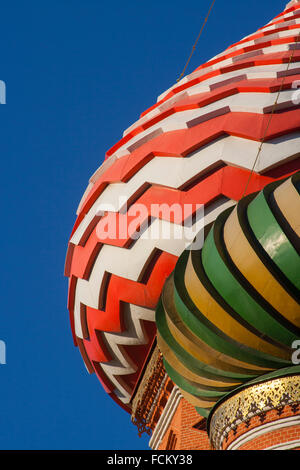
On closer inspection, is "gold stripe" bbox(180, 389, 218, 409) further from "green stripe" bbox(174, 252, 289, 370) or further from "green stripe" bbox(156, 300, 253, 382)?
"green stripe" bbox(174, 252, 289, 370)

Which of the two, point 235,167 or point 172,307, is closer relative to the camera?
point 172,307

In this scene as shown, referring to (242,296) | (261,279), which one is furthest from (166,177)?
(261,279)

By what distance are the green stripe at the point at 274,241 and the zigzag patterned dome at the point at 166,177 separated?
1.76m

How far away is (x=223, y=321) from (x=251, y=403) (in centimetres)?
84

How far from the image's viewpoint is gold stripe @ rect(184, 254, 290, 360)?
9.56m

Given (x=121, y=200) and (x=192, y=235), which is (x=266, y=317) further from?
(x=121, y=200)

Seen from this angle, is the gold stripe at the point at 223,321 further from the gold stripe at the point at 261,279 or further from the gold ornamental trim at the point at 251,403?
the gold stripe at the point at 261,279

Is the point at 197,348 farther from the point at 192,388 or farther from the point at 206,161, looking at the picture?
the point at 206,161

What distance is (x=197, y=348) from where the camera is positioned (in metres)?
10.2

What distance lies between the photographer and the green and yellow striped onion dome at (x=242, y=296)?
9.24 m

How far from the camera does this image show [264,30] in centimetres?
1366

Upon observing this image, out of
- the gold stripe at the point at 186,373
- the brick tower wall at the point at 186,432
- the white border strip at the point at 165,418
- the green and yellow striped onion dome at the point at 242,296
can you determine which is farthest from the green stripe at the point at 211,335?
the white border strip at the point at 165,418
